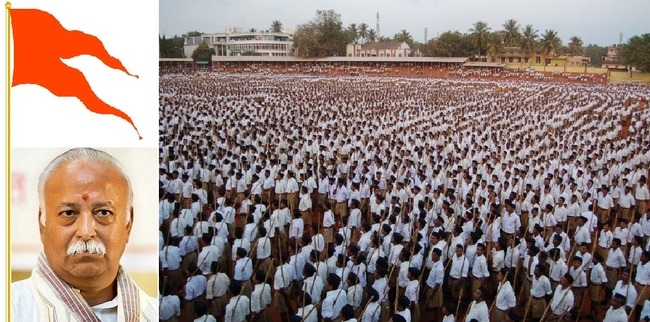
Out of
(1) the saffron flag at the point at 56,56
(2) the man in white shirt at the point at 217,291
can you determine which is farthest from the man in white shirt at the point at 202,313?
(1) the saffron flag at the point at 56,56

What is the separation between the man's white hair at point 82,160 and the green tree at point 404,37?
8.08 feet

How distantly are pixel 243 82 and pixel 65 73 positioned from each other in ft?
5.34

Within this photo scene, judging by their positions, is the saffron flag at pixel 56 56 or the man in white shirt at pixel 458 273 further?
the man in white shirt at pixel 458 273

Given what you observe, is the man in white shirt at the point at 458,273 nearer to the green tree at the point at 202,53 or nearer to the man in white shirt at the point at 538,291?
the man in white shirt at the point at 538,291

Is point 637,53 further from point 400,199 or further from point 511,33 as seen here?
point 400,199

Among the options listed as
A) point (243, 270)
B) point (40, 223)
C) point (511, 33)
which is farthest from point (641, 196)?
point (40, 223)

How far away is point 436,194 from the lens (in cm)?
507

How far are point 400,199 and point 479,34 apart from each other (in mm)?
1616

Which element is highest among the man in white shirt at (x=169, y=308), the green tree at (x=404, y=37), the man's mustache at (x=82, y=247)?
the green tree at (x=404, y=37)

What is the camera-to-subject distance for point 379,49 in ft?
15.8

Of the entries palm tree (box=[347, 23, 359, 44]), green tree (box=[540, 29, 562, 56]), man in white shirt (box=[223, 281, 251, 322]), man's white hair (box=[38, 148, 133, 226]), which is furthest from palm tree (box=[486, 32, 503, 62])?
man's white hair (box=[38, 148, 133, 226])

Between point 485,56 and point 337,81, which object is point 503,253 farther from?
point 337,81

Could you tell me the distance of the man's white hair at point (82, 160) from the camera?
401 centimetres

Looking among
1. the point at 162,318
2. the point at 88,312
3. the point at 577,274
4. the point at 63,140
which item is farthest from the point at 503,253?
the point at 63,140
